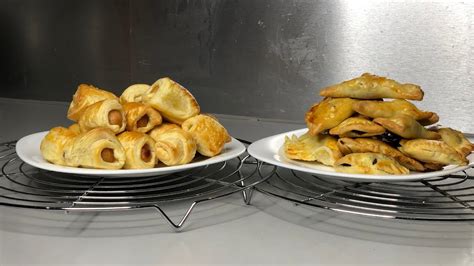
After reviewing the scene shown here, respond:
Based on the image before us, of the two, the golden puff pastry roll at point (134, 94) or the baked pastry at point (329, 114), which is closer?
the baked pastry at point (329, 114)

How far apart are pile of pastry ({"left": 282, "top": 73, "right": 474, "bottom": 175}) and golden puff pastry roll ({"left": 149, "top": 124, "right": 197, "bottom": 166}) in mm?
155

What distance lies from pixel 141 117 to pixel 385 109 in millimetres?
375

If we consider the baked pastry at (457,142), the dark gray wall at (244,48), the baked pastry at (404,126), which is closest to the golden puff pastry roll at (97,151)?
the baked pastry at (404,126)

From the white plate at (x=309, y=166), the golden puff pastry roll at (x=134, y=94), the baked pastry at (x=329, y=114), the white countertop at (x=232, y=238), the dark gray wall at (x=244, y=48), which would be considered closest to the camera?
the white countertop at (x=232, y=238)

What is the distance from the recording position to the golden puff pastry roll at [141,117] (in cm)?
87

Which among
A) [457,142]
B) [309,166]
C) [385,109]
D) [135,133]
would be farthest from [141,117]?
[457,142]

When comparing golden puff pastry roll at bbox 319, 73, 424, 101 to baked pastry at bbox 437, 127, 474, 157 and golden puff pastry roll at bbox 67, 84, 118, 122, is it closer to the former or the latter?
baked pastry at bbox 437, 127, 474, 157

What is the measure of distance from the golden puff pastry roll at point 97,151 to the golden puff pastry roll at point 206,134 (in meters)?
0.13

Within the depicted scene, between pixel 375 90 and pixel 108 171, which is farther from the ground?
pixel 375 90

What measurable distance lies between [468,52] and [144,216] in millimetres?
1037

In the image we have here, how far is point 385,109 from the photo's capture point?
2.76 ft

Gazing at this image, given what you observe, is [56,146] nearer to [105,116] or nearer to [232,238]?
[105,116]

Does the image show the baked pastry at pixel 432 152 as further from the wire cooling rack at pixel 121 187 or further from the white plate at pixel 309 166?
the wire cooling rack at pixel 121 187

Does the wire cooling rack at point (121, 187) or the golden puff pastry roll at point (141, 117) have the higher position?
the golden puff pastry roll at point (141, 117)
